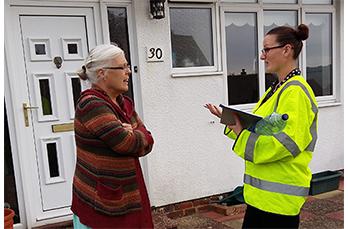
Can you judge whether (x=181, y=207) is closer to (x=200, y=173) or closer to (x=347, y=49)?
(x=200, y=173)

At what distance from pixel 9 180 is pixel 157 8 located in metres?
2.07

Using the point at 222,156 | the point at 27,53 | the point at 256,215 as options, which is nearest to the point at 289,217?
the point at 256,215

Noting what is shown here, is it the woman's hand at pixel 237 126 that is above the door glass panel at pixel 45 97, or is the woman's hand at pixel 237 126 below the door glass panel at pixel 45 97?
below

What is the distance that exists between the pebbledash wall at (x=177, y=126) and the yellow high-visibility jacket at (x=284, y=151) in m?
1.84

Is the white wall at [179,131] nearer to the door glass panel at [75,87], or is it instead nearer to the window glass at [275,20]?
the door glass panel at [75,87]

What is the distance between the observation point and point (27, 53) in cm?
307

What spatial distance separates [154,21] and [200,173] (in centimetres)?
166

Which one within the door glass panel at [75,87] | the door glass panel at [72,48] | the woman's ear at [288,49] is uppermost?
the door glass panel at [72,48]

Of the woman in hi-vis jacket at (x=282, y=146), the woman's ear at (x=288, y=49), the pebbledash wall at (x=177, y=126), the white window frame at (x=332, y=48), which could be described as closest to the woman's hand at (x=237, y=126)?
the woman in hi-vis jacket at (x=282, y=146)

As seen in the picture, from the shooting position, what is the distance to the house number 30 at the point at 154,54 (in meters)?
3.42

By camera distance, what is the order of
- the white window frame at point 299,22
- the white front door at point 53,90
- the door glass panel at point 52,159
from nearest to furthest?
the white front door at point 53,90 < the door glass panel at point 52,159 < the white window frame at point 299,22

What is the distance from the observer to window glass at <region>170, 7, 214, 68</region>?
11.9 feet

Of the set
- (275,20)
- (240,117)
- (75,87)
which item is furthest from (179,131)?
(240,117)

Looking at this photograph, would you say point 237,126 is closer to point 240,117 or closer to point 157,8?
point 240,117
